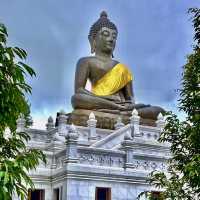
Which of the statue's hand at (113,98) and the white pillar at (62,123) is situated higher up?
the statue's hand at (113,98)

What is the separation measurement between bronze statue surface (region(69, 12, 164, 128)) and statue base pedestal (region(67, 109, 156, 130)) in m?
0.27

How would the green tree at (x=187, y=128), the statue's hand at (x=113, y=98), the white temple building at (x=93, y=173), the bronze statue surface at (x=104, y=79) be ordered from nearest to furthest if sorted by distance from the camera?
the green tree at (x=187, y=128) < the white temple building at (x=93, y=173) < the bronze statue surface at (x=104, y=79) < the statue's hand at (x=113, y=98)

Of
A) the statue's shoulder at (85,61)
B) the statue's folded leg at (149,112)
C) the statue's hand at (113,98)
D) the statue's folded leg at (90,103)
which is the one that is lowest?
the statue's folded leg at (149,112)

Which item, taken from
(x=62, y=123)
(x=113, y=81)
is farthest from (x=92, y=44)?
(x=62, y=123)

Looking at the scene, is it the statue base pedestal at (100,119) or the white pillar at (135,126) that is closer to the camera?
the white pillar at (135,126)

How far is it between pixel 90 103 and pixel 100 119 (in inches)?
52.3

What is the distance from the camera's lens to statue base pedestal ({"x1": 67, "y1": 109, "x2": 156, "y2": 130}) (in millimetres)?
24745

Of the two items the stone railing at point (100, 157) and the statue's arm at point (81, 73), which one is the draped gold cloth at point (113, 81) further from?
→ the stone railing at point (100, 157)

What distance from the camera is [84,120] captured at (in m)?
25.0

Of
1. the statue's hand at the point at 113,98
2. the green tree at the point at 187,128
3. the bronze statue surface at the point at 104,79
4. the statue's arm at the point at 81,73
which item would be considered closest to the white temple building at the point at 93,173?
the green tree at the point at 187,128

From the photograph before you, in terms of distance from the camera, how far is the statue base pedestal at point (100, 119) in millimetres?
24745

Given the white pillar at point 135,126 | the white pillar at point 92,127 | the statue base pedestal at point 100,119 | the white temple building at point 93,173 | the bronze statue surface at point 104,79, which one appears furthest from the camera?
the bronze statue surface at point 104,79

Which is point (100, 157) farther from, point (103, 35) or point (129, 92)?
point (103, 35)

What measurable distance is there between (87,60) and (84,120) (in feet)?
15.6
